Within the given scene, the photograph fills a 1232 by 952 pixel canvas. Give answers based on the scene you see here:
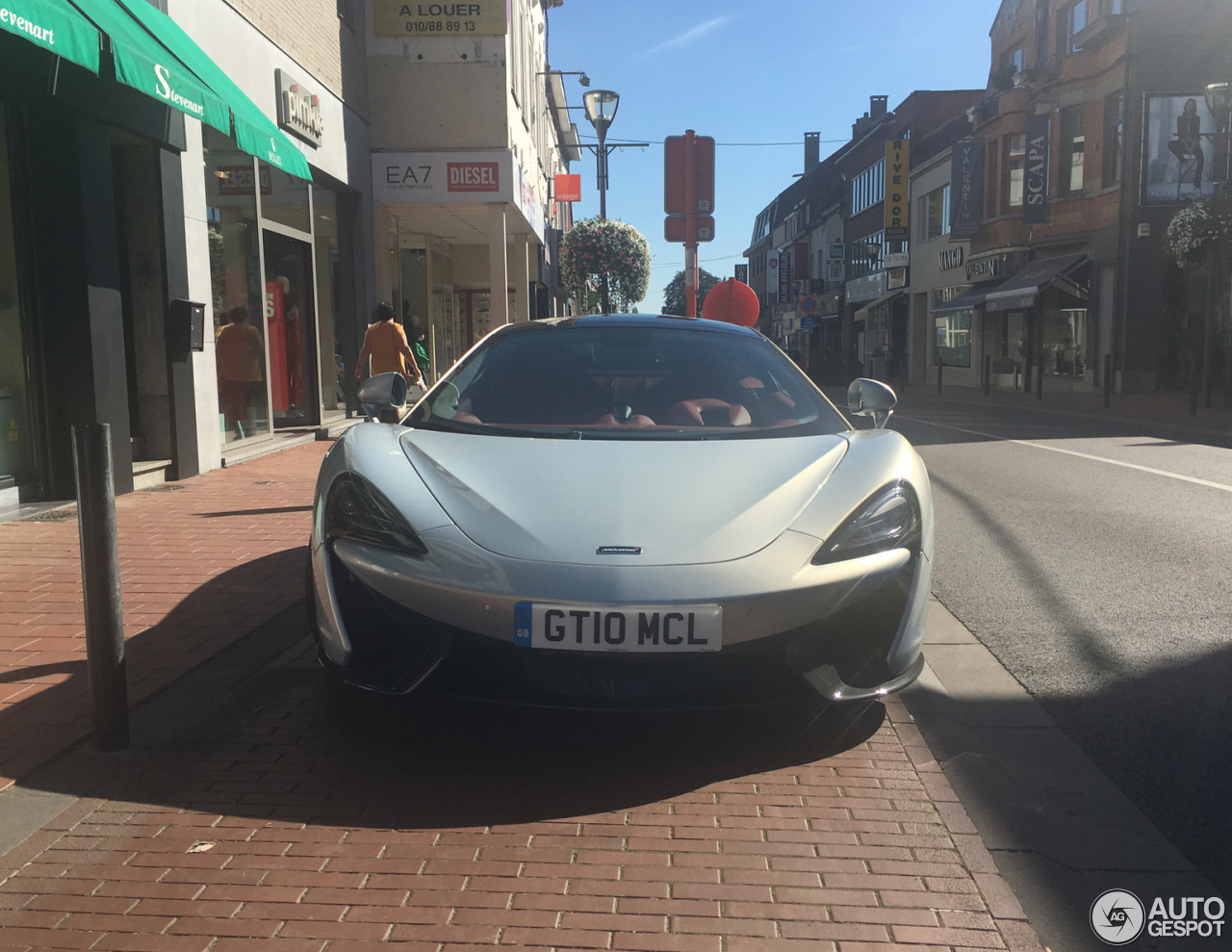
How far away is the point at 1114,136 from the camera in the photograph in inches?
1056

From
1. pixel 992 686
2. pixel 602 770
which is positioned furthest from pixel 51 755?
pixel 992 686

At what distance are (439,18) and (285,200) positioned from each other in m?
5.49

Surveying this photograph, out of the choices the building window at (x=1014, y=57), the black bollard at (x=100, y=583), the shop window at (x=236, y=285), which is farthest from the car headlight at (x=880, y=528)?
the building window at (x=1014, y=57)

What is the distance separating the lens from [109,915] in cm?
227

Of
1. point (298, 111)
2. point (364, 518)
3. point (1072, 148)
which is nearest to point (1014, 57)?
point (1072, 148)

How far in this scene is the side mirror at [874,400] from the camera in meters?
4.23

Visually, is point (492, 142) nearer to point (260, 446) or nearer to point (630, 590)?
point (260, 446)

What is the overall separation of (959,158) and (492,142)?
66.8ft

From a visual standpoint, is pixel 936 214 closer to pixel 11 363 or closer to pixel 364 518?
pixel 11 363

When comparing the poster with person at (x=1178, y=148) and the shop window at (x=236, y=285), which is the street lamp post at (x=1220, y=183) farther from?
the shop window at (x=236, y=285)

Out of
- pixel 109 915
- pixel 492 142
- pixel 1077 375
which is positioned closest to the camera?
pixel 109 915

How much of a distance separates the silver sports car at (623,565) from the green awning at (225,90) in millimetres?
5527

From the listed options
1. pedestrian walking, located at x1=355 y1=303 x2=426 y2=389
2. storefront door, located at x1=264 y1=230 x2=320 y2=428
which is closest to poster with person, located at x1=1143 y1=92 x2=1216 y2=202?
storefront door, located at x1=264 y1=230 x2=320 y2=428

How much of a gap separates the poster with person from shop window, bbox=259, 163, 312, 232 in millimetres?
20258
